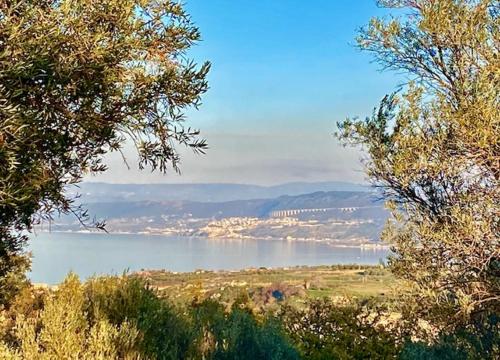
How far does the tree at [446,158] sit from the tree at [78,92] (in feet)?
7.53

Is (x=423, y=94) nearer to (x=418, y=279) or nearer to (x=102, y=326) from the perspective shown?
(x=418, y=279)

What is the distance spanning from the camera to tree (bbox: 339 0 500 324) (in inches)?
177

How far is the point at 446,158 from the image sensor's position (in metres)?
4.76

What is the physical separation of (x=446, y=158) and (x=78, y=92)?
3.30 m

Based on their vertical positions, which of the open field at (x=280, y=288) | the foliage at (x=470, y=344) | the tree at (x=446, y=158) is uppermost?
the tree at (x=446, y=158)

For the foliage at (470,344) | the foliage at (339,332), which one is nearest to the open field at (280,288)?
the foliage at (339,332)

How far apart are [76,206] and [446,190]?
11.8 ft

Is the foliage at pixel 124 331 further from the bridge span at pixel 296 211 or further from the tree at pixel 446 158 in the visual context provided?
the bridge span at pixel 296 211

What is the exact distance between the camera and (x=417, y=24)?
17.2ft

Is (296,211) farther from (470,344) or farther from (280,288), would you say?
(470,344)

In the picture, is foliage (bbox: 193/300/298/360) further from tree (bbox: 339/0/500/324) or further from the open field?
tree (bbox: 339/0/500/324)

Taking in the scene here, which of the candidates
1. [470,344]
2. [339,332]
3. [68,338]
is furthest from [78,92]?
[339,332]

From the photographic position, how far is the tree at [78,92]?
110 inches

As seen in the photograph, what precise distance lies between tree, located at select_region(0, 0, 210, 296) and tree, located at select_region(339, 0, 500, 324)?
2.30 meters
